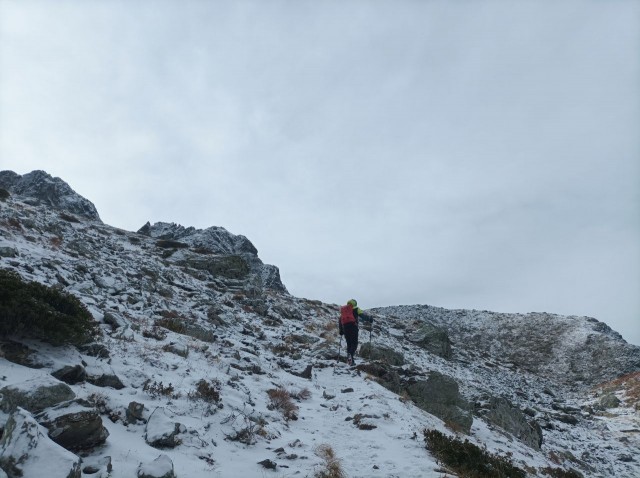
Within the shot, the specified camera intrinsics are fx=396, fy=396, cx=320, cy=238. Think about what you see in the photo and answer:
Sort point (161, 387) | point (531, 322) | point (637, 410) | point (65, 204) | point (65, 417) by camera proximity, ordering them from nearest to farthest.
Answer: point (65, 417)
point (161, 387)
point (637, 410)
point (65, 204)
point (531, 322)

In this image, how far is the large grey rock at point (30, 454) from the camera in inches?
185

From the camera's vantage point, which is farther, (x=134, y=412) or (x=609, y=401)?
(x=609, y=401)

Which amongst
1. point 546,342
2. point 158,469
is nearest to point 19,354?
point 158,469

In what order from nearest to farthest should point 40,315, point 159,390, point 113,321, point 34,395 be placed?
point 34,395 → point 40,315 → point 159,390 → point 113,321

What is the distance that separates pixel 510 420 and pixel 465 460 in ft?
35.0

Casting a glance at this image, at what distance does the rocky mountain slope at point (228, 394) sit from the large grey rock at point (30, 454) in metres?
0.02

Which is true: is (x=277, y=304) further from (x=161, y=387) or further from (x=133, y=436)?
(x=133, y=436)

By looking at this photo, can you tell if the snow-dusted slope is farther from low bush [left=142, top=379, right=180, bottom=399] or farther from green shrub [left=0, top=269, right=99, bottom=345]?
green shrub [left=0, top=269, right=99, bottom=345]

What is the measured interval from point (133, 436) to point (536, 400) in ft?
96.0

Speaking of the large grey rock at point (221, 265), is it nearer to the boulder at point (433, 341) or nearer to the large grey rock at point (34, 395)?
the boulder at point (433, 341)

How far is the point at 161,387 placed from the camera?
8648 mm

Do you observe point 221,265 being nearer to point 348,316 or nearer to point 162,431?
point 348,316

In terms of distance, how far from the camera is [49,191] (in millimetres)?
50750

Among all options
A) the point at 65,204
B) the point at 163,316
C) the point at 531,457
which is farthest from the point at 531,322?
the point at 65,204
